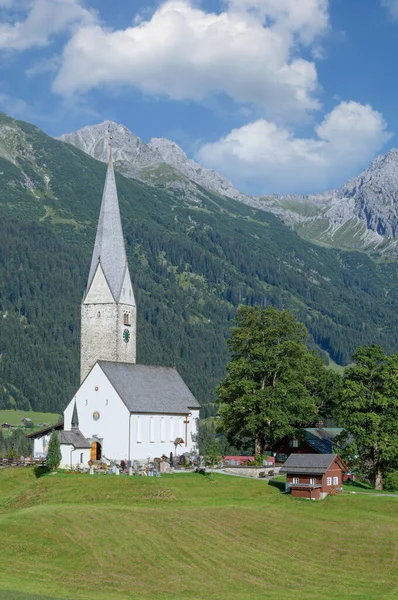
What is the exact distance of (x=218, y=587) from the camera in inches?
1727

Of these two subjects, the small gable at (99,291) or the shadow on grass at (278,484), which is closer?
the shadow on grass at (278,484)

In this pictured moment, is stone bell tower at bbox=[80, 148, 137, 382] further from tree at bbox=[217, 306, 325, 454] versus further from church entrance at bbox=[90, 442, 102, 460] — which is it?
tree at bbox=[217, 306, 325, 454]

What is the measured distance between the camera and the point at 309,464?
2872 inches

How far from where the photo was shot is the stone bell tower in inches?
4003

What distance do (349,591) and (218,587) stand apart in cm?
690

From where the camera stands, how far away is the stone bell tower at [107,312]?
334 ft

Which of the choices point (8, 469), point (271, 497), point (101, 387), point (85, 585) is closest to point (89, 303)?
point (101, 387)

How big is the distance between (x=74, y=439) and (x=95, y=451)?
3.60m

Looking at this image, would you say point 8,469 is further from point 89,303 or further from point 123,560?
point 123,560

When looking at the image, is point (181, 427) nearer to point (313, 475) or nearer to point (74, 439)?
point (74, 439)

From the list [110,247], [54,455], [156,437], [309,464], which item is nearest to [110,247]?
[110,247]

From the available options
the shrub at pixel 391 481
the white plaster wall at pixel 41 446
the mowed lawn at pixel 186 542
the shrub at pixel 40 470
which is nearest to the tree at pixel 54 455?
the shrub at pixel 40 470

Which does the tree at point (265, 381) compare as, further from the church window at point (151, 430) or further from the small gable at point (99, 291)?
the small gable at point (99, 291)

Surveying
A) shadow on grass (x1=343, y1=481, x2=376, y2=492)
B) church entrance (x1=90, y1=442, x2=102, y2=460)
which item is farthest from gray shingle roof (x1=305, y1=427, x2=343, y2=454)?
church entrance (x1=90, y1=442, x2=102, y2=460)
